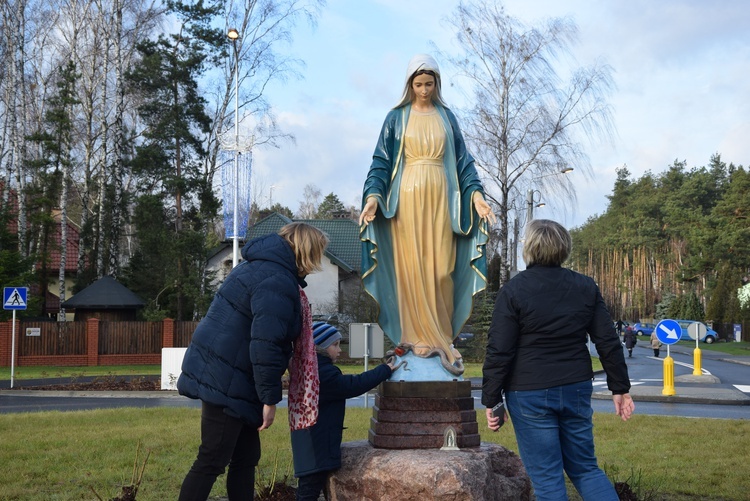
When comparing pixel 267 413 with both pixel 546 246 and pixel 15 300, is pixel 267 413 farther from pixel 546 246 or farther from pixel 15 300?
pixel 15 300

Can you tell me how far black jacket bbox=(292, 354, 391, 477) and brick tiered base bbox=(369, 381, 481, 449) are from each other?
0.40 meters

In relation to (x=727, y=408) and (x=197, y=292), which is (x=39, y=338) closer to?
(x=197, y=292)

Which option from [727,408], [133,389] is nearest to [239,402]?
[727,408]

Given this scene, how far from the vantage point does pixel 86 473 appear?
706 cm

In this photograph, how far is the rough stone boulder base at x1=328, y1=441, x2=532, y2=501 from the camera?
15.9 feet

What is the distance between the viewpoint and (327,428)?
511 cm

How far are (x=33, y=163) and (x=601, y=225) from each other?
259 ft

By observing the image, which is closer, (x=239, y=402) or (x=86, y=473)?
(x=239, y=402)

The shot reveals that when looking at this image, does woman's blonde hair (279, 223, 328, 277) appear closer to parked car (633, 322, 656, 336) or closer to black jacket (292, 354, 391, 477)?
black jacket (292, 354, 391, 477)

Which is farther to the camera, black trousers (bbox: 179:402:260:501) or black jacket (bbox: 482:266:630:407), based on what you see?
black trousers (bbox: 179:402:260:501)

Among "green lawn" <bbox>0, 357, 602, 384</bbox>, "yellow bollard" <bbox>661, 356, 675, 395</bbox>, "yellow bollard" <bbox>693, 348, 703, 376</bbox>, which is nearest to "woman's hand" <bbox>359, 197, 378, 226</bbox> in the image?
"yellow bollard" <bbox>661, 356, 675, 395</bbox>

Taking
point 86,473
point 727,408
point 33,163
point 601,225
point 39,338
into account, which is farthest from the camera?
point 601,225

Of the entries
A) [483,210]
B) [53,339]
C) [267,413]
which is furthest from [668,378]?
[53,339]

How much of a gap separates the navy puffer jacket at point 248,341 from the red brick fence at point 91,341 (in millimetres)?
24642
